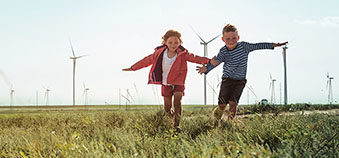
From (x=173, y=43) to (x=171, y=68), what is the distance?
40cm

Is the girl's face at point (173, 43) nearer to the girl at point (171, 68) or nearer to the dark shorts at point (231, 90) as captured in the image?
the girl at point (171, 68)

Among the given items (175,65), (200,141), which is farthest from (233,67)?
(200,141)

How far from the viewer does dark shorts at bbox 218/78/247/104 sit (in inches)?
202

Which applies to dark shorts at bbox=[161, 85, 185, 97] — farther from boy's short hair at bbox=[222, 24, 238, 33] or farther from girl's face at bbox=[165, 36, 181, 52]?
boy's short hair at bbox=[222, 24, 238, 33]

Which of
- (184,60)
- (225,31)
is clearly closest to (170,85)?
(184,60)

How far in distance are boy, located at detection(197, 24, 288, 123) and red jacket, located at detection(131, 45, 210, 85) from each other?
0.21 metres

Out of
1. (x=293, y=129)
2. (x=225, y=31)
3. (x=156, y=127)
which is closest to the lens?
(x=293, y=129)

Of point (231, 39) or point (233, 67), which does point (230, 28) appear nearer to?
point (231, 39)

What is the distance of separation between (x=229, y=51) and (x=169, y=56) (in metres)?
0.96

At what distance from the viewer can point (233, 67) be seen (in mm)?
5148

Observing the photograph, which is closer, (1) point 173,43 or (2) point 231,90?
(2) point 231,90

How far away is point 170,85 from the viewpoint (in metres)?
5.28

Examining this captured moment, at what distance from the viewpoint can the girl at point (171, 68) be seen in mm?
5188

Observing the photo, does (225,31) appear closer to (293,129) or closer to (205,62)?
(205,62)
